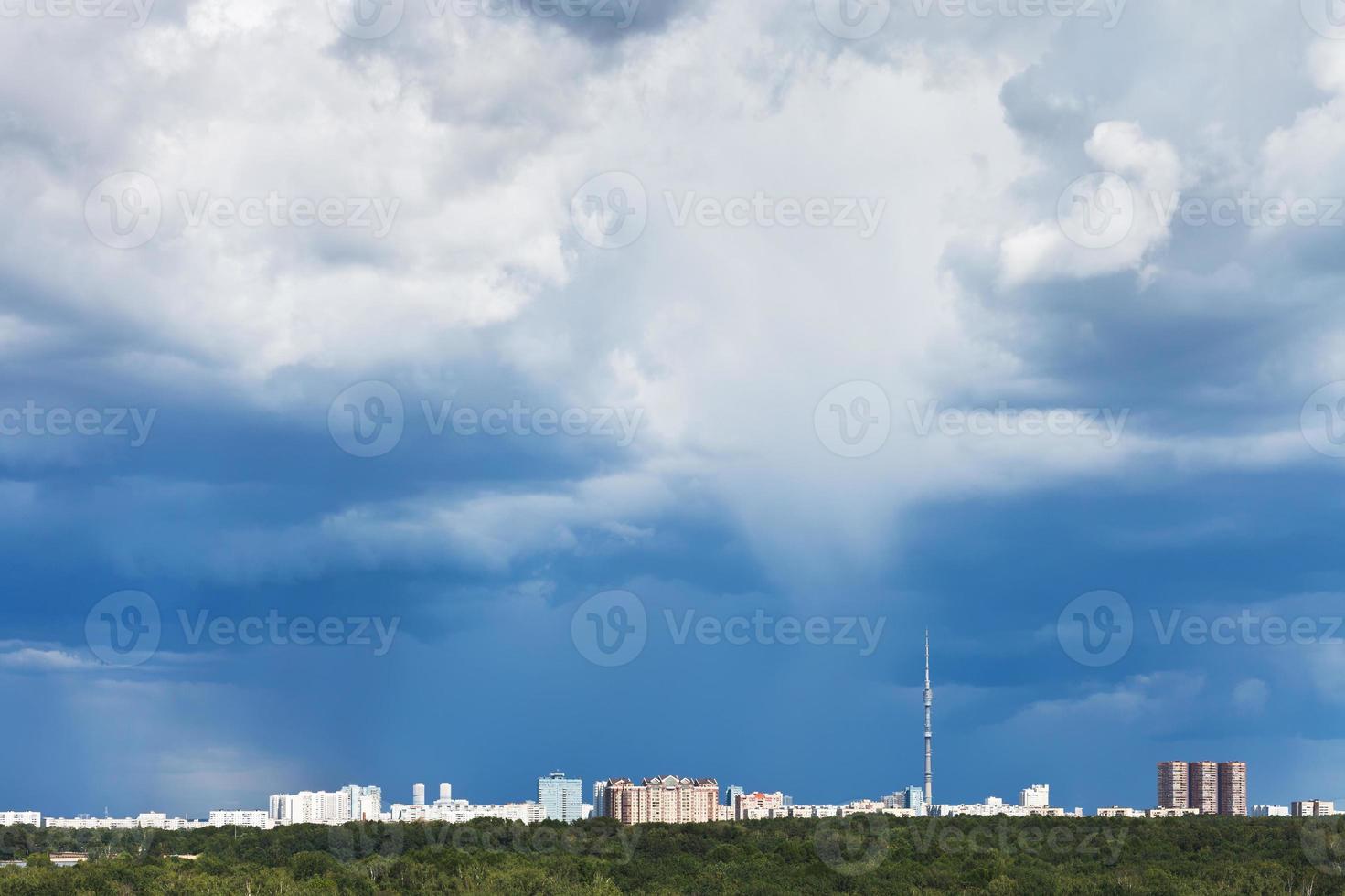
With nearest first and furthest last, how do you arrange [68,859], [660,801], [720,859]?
[720,859], [68,859], [660,801]

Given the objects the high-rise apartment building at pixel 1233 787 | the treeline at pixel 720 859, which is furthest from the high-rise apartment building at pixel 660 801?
the high-rise apartment building at pixel 1233 787

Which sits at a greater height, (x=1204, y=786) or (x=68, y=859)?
(x=1204, y=786)

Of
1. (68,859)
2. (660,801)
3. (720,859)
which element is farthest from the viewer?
(660,801)

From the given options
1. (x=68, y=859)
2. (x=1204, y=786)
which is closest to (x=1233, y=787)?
(x=1204, y=786)

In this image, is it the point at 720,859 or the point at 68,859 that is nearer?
the point at 720,859

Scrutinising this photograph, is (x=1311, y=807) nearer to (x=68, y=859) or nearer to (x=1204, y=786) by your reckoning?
(x=1204, y=786)

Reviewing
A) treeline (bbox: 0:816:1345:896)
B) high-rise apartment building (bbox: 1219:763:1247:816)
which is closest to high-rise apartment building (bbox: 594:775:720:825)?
treeline (bbox: 0:816:1345:896)

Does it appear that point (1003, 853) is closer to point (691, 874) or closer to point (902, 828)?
point (691, 874)

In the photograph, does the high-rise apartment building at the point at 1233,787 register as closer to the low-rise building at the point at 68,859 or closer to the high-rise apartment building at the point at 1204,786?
the high-rise apartment building at the point at 1204,786
